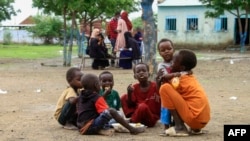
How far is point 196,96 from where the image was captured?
680 centimetres

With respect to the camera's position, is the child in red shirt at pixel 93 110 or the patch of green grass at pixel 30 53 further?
the patch of green grass at pixel 30 53

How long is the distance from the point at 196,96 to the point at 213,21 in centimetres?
3755

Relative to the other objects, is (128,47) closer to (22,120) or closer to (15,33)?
(22,120)

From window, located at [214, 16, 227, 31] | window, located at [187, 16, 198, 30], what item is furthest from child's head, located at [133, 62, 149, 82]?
window, located at [187, 16, 198, 30]

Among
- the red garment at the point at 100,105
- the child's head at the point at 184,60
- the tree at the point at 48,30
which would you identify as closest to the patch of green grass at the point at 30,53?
the tree at the point at 48,30

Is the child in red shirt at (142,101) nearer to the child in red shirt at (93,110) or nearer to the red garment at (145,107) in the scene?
the red garment at (145,107)

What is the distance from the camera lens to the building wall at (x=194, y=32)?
42.9 m

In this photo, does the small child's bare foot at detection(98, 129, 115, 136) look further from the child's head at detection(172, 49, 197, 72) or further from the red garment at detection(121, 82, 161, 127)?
the child's head at detection(172, 49, 197, 72)

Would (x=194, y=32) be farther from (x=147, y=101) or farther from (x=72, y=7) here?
(x=147, y=101)

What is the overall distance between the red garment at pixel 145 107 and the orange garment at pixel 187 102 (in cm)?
66

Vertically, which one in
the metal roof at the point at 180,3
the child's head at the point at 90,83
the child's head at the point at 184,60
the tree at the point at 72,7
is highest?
the metal roof at the point at 180,3

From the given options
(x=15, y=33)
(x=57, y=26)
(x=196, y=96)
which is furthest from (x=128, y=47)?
(x=15, y=33)

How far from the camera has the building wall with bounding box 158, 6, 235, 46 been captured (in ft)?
141

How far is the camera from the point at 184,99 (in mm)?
6824
